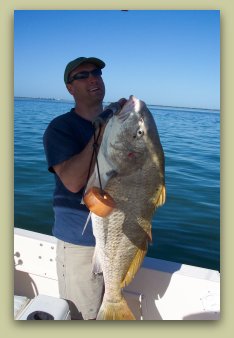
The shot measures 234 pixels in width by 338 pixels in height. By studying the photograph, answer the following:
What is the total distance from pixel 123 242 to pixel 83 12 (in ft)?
5.06

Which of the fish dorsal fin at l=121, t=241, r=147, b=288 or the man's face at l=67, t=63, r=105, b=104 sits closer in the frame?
the fish dorsal fin at l=121, t=241, r=147, b=288

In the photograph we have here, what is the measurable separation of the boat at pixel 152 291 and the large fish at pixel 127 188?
473 mm

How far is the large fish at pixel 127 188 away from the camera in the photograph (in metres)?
1.69

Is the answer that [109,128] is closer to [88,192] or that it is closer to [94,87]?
[88,192]

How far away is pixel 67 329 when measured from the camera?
2.27 meters

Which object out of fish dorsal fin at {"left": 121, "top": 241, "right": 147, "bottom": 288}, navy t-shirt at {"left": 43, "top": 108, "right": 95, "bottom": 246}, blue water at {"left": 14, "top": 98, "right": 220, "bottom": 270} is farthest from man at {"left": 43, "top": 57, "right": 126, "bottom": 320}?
blue water at {"left": 14, "top": 98, "right": 220, "bottom": 270}

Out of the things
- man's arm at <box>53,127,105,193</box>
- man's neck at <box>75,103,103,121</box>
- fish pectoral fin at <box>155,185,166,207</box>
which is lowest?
fish pectoral fin at <box>155,185,166,207</box>

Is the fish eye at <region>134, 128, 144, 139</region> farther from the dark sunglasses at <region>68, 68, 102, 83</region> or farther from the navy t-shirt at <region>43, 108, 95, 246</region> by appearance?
the dark sunglasses at <region>68, 68, 102, 83</region>

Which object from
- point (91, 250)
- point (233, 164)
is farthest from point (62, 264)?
point (233, 164)

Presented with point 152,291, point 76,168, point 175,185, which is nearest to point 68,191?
point 76,168

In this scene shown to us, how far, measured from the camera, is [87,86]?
2098mm

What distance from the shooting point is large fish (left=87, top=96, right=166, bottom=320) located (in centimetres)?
169

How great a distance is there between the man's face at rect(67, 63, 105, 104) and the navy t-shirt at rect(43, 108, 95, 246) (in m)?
0.11

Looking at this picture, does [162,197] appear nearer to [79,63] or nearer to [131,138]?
[131,138]
